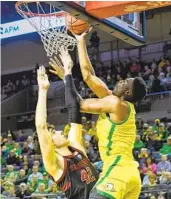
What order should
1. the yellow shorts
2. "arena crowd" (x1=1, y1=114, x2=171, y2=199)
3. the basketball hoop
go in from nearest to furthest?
the yellow shorts
the basketball hoop
"arena crowd" (x1=1, y1=114, x2=171, y2=199)

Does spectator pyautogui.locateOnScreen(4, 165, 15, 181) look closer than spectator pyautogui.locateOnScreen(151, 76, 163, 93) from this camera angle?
Yes

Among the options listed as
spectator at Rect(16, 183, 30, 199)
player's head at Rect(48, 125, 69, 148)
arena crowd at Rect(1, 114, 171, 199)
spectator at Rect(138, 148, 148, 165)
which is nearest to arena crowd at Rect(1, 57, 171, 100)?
arena crowd at Rect(1, 114, 171, 199)

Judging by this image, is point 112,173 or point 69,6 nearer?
point 112,173

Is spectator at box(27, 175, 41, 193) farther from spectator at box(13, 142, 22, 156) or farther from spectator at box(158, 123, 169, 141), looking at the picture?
spectator at box(158, 123, 169, 141)

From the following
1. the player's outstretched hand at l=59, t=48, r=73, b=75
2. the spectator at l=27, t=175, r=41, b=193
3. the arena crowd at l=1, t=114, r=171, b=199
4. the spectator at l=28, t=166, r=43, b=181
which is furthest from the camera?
the spectator at l=28, t=166, r=43, b=181

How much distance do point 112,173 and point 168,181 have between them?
523cm

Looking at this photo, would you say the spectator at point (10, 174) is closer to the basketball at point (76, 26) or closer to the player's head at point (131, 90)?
the basketball at point (76, 26)

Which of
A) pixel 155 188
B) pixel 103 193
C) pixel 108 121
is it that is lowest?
pixel 155 188

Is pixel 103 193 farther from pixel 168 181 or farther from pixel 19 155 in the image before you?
pixel 19 155

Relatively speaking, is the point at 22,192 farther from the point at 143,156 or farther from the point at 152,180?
the point at 152,180

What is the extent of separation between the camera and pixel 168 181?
9.30 meters

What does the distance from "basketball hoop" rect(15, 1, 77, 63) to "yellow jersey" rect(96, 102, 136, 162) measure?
122cm

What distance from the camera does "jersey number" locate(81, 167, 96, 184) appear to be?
461 cm

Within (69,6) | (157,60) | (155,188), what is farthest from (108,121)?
(157,60)
